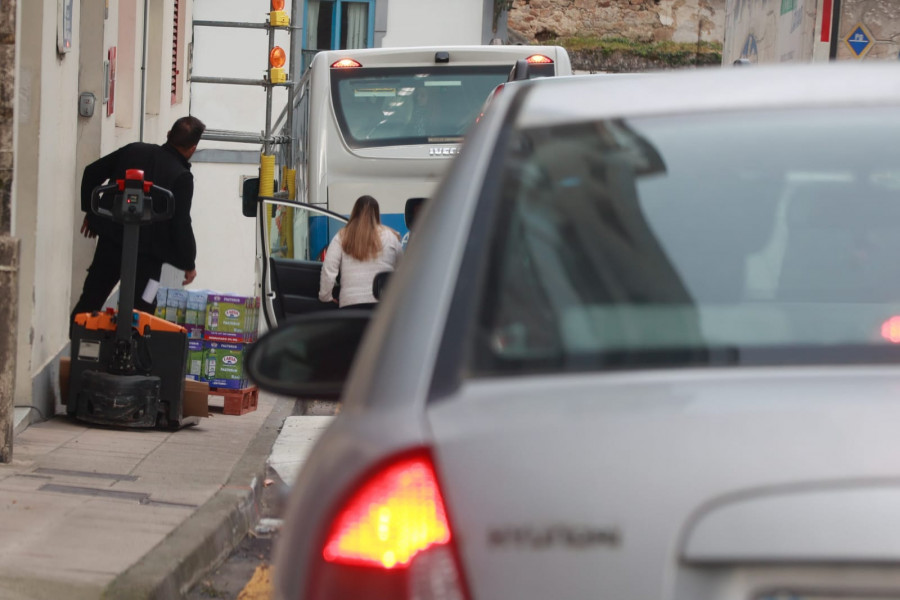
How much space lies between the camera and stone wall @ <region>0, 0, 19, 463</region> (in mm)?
7113

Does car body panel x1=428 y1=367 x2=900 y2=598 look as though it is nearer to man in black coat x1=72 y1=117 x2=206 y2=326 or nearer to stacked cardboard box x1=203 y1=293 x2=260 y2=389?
man in black coat x1=72 y1=117 x2=206 y2=326

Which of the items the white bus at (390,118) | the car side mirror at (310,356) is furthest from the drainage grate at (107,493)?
the white bus at (390,118)

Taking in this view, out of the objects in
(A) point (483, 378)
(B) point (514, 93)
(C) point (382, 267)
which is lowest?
(C) point (382, 267)

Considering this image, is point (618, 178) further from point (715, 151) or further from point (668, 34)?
point (668, 34)

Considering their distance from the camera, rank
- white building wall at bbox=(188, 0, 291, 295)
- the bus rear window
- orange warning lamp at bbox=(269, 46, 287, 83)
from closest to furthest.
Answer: the bus rear window, orange warning lamp at bbox=(269, 46, 287, 83), white building wall at bbox=(188, 0, 291, 295)

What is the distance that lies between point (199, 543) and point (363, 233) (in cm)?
509

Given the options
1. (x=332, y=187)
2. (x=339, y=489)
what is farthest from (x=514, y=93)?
(x=332, y=187)

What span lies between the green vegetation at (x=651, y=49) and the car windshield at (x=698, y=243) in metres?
29.6

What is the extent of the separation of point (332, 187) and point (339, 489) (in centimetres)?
1159

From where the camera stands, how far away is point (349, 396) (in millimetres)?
2090

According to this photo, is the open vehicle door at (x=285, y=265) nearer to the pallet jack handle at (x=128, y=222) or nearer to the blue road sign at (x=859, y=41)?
the pallet jack handle at (x=128, y=222)

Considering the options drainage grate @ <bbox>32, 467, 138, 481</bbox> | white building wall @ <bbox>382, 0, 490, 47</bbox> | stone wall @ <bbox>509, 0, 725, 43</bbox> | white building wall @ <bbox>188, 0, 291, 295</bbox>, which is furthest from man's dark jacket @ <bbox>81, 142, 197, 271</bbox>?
stone wall @ <bbox>509, 0, 725, 43</bbox>

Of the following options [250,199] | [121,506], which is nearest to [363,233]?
[250,199]

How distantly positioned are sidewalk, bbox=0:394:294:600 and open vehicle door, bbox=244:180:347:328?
1.28 meters
